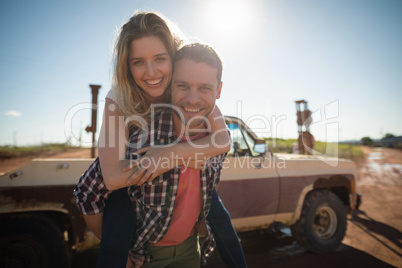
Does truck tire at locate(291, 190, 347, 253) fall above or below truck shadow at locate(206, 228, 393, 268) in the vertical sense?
above

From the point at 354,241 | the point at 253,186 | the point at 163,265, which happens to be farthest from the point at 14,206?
the point at 354,241

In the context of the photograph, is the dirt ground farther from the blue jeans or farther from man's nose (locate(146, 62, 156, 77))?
man's nose (locate(146, 62, 156, 77))

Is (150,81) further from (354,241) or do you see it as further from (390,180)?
(390,180)

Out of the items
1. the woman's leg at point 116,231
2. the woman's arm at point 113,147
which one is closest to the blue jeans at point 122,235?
the woman's leg at point 116,231

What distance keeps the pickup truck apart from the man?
5.22 feet

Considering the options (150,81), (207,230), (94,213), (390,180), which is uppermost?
(150,81)

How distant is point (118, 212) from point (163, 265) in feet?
1.34

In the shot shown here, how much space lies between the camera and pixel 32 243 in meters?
2.18

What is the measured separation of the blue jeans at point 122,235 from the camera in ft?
3.30

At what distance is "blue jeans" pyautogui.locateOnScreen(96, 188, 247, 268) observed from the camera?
3.30 ft

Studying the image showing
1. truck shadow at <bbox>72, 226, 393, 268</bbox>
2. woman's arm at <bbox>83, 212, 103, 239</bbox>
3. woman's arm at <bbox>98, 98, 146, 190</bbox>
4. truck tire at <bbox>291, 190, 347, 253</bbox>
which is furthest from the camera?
truck tire at <bbox>291, 190, 347, 253</bbox>

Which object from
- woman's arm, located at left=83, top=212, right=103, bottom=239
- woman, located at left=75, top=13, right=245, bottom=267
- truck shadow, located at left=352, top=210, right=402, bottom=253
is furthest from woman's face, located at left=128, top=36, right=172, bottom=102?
truck shadow, located at left=352, top=210, right=402, bottom=253

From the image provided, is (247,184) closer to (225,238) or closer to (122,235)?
(225,238)

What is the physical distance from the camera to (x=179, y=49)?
133 cm
